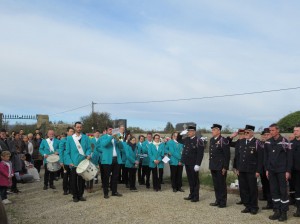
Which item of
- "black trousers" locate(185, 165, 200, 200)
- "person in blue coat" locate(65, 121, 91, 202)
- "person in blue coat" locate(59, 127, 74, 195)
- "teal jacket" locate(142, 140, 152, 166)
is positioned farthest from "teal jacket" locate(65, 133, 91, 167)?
"teal jacket" locate(142, 140, 152, 166)

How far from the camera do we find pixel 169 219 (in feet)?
26.0

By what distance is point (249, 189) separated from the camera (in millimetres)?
8867

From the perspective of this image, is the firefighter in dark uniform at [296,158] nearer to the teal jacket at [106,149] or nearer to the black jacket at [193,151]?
the black jacket at [193,151]

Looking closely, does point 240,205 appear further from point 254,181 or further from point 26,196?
point 26,196

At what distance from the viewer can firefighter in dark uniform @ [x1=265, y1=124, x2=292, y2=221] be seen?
8016 millimetres

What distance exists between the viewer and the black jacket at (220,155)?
9391mm

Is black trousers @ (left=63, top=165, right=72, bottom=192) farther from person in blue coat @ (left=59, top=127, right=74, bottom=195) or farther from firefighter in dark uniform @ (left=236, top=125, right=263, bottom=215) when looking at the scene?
firefighter in dark uniform @ (left=236, top=125, right=263, bottom=215)

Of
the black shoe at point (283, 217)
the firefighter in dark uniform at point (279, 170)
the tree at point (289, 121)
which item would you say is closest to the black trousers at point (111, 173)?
the firefighter in dark uniform at point (279, 170)

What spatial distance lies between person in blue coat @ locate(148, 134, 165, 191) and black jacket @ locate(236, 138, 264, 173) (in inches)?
151

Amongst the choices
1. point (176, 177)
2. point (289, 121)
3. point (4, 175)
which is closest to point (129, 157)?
point (176, 177)

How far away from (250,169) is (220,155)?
0.92m

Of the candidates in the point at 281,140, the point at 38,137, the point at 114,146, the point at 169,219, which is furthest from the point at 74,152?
the point at 38,137

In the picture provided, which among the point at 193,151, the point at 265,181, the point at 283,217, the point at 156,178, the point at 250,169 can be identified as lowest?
the point at 283,217

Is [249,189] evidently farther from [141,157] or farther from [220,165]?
[141,157]
